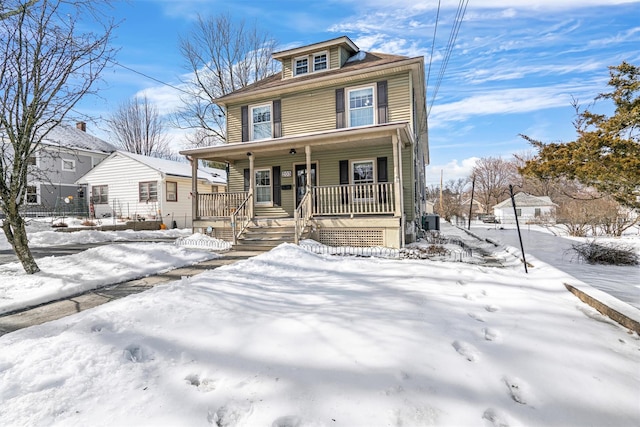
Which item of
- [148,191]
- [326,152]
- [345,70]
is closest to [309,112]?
[326,152]

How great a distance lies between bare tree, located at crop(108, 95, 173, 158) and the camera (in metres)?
33.3

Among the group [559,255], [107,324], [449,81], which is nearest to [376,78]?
[449,81]

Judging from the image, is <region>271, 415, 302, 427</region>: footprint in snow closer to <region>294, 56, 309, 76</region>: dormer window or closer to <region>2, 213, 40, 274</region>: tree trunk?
<region>2, 213, 40, 274</region>: tree trunk

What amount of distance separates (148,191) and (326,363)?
68.6 feet

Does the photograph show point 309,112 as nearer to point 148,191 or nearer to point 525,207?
point 148,191

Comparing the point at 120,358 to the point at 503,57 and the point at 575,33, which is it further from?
the point at 503,57

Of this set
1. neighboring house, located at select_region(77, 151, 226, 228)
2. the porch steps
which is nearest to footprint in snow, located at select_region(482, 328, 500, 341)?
the porch steps

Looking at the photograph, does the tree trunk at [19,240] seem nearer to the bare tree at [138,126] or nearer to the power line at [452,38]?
the power line at [452,38]

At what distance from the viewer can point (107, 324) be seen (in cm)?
298

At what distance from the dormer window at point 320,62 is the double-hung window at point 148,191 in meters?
13.0

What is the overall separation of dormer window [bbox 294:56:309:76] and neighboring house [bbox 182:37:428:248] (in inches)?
1.6

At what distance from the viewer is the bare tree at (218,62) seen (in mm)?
20672

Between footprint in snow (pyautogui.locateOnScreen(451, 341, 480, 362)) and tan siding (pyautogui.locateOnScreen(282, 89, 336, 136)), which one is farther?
tan siding (pyautogui.locateOnScreen(282, 89, 336, 136))

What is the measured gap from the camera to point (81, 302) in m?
4.18
